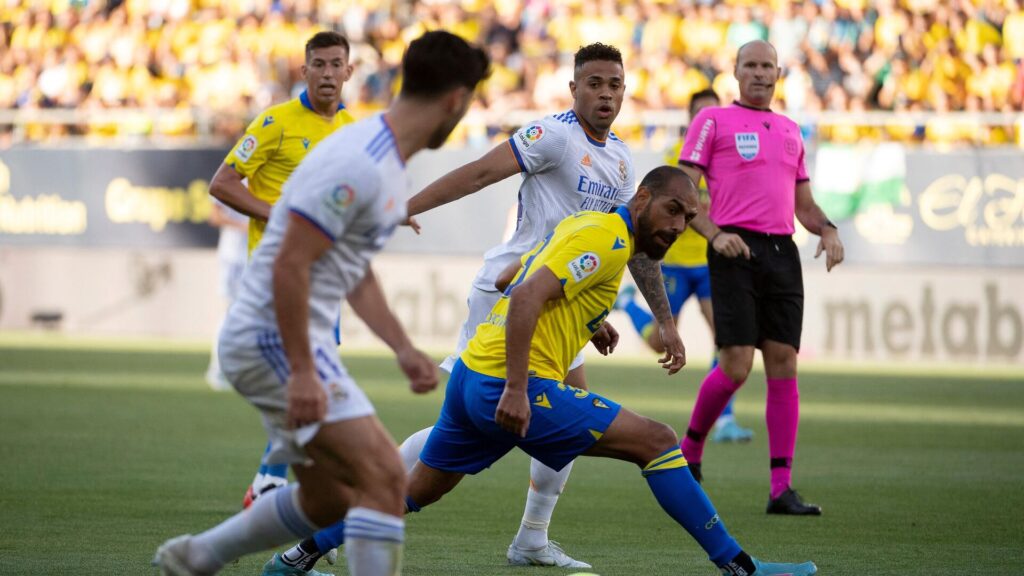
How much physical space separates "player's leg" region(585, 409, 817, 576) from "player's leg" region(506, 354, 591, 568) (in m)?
0.91

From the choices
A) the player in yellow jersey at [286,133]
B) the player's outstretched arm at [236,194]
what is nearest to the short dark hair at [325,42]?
the player in yellow jersey at [286,133]

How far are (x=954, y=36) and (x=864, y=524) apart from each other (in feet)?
56.7

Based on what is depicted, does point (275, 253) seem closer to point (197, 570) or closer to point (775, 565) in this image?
point (197, 570)

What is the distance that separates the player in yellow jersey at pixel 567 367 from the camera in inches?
229

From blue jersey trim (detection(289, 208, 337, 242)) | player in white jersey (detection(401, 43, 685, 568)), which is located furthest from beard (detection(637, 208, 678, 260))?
blue jersey trim (detection(289, 208, 337, 242))

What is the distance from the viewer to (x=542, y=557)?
22.9 feet

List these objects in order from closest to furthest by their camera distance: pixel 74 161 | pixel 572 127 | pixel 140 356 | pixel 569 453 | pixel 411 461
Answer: pixel 569 453 → pixel 411 461 → pixel 572 127 → pixel 140 356 → pixel 74 161

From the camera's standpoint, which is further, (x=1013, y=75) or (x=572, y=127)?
(x=1013, y=75)

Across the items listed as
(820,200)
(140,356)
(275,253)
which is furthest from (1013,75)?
(275,253)

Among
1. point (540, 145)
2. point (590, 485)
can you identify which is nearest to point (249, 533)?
point (540, 145)

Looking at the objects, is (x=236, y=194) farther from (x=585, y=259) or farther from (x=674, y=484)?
(x=674, y=484)

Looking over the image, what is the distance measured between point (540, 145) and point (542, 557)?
1953mm

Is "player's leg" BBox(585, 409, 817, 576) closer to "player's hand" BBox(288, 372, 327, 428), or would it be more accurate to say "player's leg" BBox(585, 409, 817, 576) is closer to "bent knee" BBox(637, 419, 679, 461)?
"bent knee" BBox(637, 419, 679, 461)

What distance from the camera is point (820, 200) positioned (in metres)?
21.6
